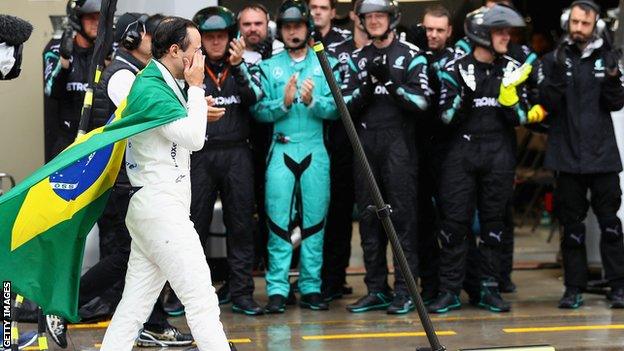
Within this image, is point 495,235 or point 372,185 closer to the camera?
point 372,185

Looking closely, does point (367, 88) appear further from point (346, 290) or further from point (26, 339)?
point (26, 339)

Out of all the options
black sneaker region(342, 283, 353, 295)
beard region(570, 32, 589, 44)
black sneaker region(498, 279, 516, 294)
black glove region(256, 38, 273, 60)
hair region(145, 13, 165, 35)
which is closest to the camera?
hair region(145, 13, 165, 35)

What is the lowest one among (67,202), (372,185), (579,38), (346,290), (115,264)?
(346,290)

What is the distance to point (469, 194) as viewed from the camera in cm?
938

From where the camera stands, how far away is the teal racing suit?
9383 mm

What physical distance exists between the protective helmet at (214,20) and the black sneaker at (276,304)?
201cm

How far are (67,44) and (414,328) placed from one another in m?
3.23

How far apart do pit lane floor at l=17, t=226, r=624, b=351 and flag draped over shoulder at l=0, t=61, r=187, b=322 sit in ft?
4.90

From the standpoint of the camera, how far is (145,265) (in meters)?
6.68

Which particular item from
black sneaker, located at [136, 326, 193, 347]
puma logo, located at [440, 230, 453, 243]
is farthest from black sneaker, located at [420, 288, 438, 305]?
black sneaker, located at [136, 326, 193, 347]

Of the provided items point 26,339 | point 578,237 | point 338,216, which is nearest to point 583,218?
point 578,237

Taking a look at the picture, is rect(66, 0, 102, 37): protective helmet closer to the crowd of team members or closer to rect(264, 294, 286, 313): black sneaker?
the crowd of team members

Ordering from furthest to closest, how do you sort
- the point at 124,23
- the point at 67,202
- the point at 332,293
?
the point at 332,293, the point at 124,23, the point at 67,202

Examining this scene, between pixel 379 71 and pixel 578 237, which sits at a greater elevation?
pixel 379 71
